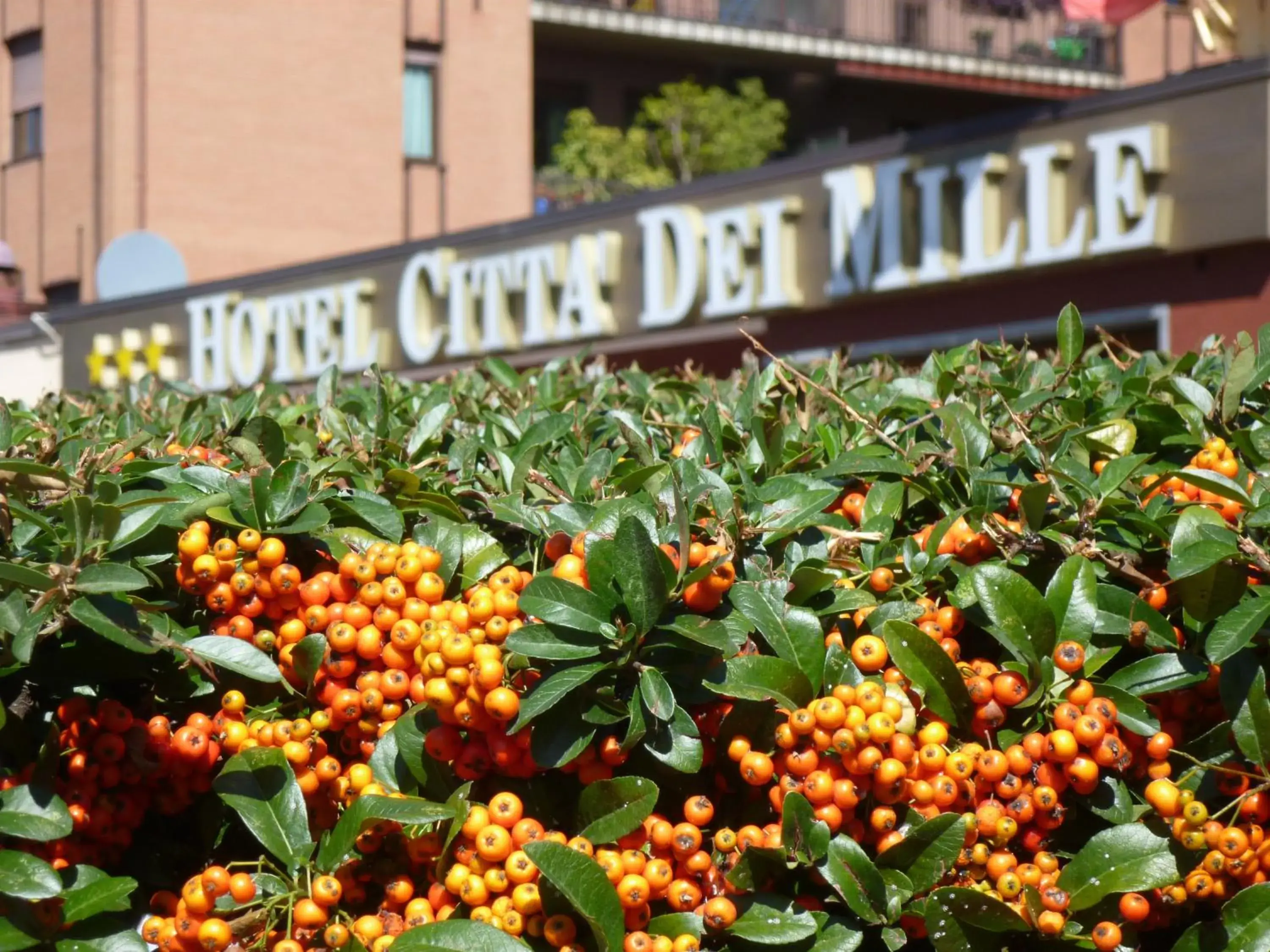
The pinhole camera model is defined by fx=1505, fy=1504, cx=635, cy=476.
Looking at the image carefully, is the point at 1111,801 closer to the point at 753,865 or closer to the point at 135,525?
the point at 753,865

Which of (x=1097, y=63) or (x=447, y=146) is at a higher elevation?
(x=1097, y=63)

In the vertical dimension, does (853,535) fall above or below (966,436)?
below

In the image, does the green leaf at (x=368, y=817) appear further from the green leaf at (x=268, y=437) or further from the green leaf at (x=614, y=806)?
the green leaf at (x=268, y=437)

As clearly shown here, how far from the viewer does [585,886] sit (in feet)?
6.65

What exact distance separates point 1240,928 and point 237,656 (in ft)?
5.02

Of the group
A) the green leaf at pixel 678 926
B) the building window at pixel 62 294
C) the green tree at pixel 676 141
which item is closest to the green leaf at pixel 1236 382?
the green leaf at pixel 678 926

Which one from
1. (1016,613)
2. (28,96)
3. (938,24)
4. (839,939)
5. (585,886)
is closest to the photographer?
(585,886)

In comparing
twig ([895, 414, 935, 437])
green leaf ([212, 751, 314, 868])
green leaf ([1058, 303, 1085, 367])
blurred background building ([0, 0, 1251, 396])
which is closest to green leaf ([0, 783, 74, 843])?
green leaf ([212, 751, 314, 868])

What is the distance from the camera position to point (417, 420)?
3.39 m

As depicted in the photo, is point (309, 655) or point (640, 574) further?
point (309, 655)

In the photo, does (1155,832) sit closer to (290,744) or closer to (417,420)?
(290,744)

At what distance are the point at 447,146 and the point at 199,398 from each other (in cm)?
2092

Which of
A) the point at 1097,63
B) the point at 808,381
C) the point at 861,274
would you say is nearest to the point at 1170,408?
the point at 808,381

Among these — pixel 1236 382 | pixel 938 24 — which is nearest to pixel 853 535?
pixel 1236 382
